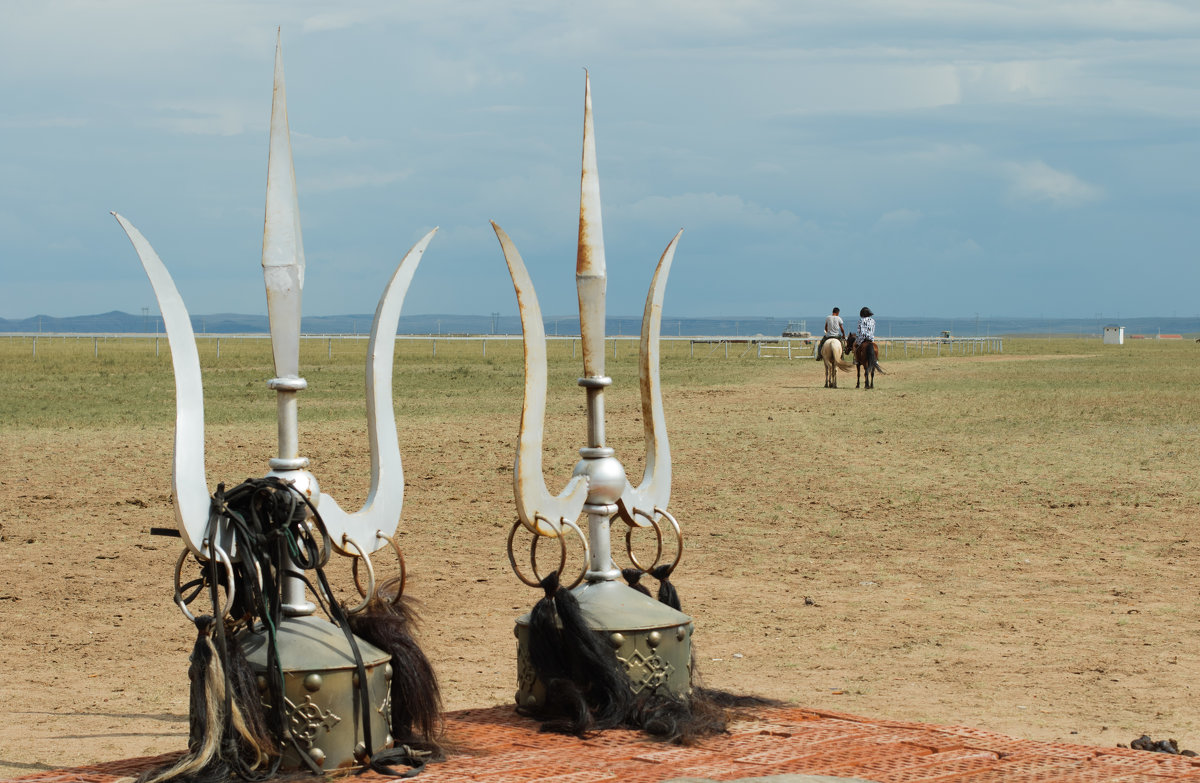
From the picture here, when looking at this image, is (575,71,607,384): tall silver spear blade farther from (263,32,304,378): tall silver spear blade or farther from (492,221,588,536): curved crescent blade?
(263,32,304,378): tall silver spear blade

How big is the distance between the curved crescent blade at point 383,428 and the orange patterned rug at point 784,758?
2.59ft

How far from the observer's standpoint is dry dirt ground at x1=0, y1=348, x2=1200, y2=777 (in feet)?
19.8

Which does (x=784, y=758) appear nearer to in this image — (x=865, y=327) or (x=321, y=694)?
(x=321, y=694)

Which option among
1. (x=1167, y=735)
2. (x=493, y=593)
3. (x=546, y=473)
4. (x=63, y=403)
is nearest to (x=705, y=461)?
(x=546, y=473)

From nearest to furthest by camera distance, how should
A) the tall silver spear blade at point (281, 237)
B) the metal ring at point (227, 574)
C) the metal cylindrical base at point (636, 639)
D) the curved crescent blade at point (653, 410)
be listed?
the metal ring at point (227, 574) < the tall silver spear blade at point (281, 237) < the metal cylindrical base at point (636, 639) < the curved crescent blade at point (653, 410)

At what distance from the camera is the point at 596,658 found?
483 cm

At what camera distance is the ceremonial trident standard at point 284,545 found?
4.25 metres

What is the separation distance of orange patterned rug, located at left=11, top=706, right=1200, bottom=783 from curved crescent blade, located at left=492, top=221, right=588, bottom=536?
77cm

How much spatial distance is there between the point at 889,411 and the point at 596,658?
57.2ft

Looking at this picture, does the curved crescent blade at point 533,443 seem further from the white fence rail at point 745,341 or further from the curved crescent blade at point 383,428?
the white fence rail at point 745,341

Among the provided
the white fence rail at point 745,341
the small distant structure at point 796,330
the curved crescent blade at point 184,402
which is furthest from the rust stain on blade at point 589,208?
the small distant structure at point 796,330

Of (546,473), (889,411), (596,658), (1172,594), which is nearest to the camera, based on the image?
(596,658)

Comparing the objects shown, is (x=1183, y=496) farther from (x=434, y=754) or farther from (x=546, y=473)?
(x=434, y=754)

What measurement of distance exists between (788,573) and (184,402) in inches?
218
